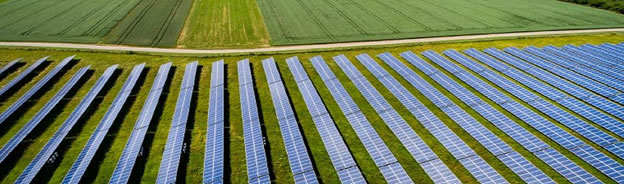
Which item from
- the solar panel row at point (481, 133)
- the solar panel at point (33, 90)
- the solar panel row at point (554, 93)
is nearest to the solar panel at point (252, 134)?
the solar panel row at point (481, 133)

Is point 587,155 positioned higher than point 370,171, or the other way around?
point 587,155

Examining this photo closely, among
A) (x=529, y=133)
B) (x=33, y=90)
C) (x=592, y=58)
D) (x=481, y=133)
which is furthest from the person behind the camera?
(x=592, y=58)

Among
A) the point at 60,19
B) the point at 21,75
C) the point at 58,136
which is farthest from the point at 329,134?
the point at 60,19

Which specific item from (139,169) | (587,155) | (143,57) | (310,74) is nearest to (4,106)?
(143,57)

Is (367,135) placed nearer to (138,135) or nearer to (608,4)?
(138,135)

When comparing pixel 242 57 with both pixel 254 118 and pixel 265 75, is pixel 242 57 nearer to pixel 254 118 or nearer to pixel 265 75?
pixel 265 75

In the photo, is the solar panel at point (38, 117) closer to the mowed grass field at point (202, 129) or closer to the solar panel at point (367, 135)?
the mowed grass field at point (202, 129)

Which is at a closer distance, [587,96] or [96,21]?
[587,96]
